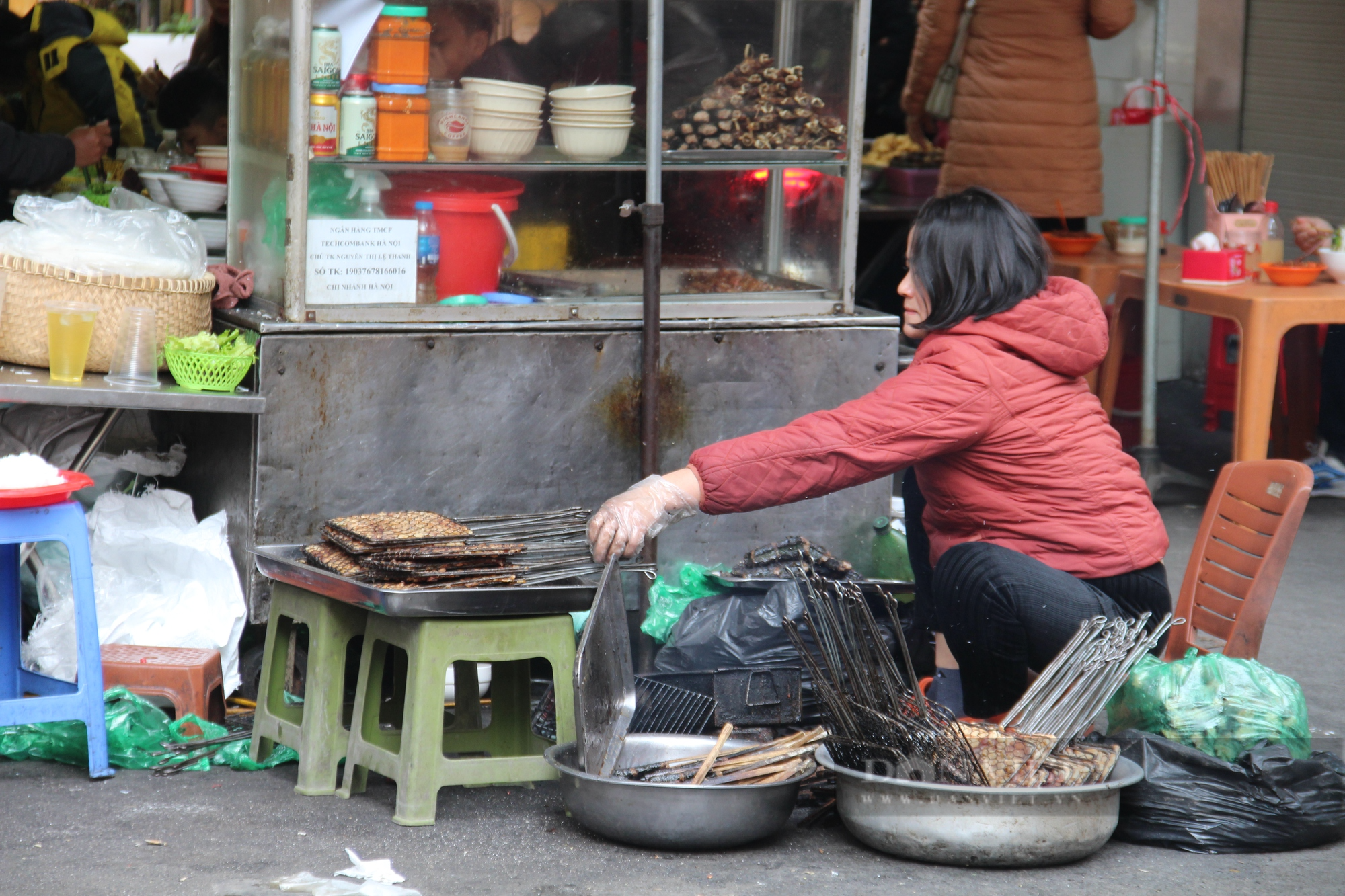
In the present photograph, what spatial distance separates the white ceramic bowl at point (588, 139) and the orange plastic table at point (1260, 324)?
2.66 metres

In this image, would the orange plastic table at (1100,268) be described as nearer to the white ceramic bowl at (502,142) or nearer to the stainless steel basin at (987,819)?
the white ceramic bowl at (502,142)

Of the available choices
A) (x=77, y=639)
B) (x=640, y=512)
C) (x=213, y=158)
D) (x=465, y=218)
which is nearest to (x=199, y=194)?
(x=213, y=158)

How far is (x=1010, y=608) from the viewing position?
328 cm

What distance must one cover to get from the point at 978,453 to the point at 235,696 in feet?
6.71

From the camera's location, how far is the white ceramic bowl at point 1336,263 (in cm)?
589

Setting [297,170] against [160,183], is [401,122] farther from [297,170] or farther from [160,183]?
[160,183]

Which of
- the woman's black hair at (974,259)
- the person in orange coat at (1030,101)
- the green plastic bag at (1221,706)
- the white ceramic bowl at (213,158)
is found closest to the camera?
the green plastic bag at (1221,706)

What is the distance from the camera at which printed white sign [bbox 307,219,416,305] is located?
4.02 m

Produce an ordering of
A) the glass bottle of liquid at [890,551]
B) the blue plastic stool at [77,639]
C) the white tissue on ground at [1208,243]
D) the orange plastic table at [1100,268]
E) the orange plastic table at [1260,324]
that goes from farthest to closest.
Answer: the orange plastic table at [1100,268]
the white tissue on ground at [1208,243]
the orange plastic table at [1260,324]
the glass bottle of liquid at [890,551]
the blue plastic stool at [77,639]

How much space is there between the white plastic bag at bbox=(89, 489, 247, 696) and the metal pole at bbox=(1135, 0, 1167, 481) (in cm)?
367

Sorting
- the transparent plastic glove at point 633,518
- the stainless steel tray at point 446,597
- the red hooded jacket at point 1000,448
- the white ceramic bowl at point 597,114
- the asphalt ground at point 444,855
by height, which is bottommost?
the asphalt ground at point 444,855

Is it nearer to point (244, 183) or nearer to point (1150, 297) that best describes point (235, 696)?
point (244, 183)

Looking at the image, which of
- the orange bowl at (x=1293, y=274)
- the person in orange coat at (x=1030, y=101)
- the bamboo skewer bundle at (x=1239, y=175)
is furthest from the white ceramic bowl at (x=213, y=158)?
the orange bowl at (x=1293, y=274)

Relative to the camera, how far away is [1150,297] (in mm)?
6168
